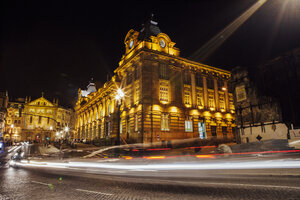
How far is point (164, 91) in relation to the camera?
34.3 m

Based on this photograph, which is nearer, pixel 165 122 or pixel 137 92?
pixel 165 122

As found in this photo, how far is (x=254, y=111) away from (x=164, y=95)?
48.6ft

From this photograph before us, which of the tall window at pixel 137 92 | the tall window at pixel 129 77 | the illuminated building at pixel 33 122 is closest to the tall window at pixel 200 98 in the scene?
the tall window at pixel 137 92

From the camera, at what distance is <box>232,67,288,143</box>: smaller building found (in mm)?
21953

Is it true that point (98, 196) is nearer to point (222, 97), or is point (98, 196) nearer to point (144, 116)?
point (144, 116)

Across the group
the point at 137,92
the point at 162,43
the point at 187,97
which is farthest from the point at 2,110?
the point at 187,97

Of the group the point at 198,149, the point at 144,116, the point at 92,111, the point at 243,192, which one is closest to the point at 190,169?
the point at 243,192

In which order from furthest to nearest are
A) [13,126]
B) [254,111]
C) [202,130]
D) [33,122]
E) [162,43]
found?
[33,122] < [13,126] < [202,130] < [162,43] < [254,111]

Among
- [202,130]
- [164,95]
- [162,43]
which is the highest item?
[162,43]

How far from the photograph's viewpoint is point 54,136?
3516 inches

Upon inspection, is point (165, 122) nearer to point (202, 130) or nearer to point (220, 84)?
point (202, 130)

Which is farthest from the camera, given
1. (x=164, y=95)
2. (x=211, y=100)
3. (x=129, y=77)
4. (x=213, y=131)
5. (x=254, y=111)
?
(x=211, y=100)

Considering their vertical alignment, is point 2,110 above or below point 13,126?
above

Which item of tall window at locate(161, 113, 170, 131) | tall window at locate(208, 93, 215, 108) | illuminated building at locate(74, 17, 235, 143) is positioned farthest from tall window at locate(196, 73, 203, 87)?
tall window at locate(161, 113, 170, 131)
